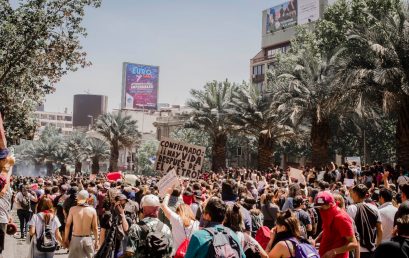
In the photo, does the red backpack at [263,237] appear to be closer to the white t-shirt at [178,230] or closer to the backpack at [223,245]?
the white t-shirt at [178,230]

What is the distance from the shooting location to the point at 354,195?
7090 millimetres

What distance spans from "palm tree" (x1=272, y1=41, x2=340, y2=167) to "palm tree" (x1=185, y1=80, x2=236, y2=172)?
7.10 metres

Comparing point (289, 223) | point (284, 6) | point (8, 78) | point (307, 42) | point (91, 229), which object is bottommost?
point (91, 229)

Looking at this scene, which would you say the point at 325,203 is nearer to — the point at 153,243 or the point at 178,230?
the point at 178,230

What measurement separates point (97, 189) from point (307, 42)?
31965 mm

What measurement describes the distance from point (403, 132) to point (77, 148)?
178 ft

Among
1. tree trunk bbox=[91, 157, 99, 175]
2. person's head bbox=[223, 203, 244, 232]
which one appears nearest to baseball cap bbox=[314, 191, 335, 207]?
person's head bbox=[223, 203, 244, 232]

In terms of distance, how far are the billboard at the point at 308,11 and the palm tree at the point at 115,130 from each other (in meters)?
43.1

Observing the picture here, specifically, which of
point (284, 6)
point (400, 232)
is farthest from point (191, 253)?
point (284, 6)

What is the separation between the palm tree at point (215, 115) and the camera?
107ft

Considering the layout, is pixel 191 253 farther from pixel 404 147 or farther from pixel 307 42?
pixel 307 42

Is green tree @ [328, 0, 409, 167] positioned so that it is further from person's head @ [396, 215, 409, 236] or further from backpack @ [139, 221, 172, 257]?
person's head @ [396, 215, 409, 236]

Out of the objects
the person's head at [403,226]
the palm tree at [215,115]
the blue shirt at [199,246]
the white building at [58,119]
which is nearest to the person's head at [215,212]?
the blue shirt at [199,246]

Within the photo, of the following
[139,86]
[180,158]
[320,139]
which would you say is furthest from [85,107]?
[180,158]
